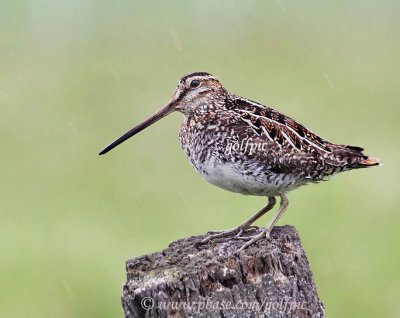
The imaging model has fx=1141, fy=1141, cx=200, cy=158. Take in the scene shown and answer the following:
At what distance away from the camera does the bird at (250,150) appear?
578cm

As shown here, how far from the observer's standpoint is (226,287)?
4590mm

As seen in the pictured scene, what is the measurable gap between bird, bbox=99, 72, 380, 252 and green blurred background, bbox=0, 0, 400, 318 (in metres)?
3.08

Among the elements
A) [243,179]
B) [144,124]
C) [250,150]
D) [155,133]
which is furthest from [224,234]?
[155,133]

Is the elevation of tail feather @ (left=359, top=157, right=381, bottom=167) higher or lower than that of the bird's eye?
lower

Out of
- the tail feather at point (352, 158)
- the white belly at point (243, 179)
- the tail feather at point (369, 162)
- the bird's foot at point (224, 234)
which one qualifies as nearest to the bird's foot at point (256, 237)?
the bird's foot at point (224, 234)

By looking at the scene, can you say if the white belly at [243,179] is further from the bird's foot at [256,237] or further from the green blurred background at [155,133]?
the green blurred background at [155,133]

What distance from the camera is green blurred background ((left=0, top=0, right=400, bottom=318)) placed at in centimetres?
948

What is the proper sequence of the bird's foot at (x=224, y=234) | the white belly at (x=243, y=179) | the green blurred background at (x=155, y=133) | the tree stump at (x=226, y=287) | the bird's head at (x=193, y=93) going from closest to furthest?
the tree stump at (x=226, y=287) → the bird's foot at (x=224, y=234) → the white belly at (x=243, y=179) → the bird's head at (x=193, y=93) → the green blurred background at (x=155, y=133)

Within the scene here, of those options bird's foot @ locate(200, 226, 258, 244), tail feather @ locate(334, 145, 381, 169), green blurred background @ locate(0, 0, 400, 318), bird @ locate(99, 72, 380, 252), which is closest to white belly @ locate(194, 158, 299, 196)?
bird @ locate(99, 72, 380, 252)

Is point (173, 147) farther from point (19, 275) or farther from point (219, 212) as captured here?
point (19, 275)

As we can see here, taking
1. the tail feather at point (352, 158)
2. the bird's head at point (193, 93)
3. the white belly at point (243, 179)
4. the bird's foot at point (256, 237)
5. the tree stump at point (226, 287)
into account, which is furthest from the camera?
the bird's head at point (193, 93)

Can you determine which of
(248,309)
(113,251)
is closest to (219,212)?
(113,251)

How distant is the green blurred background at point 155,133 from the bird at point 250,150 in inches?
121

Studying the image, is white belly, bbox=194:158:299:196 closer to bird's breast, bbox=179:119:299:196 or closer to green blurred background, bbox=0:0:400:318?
bird's breast, bbox=179:119:299:196
